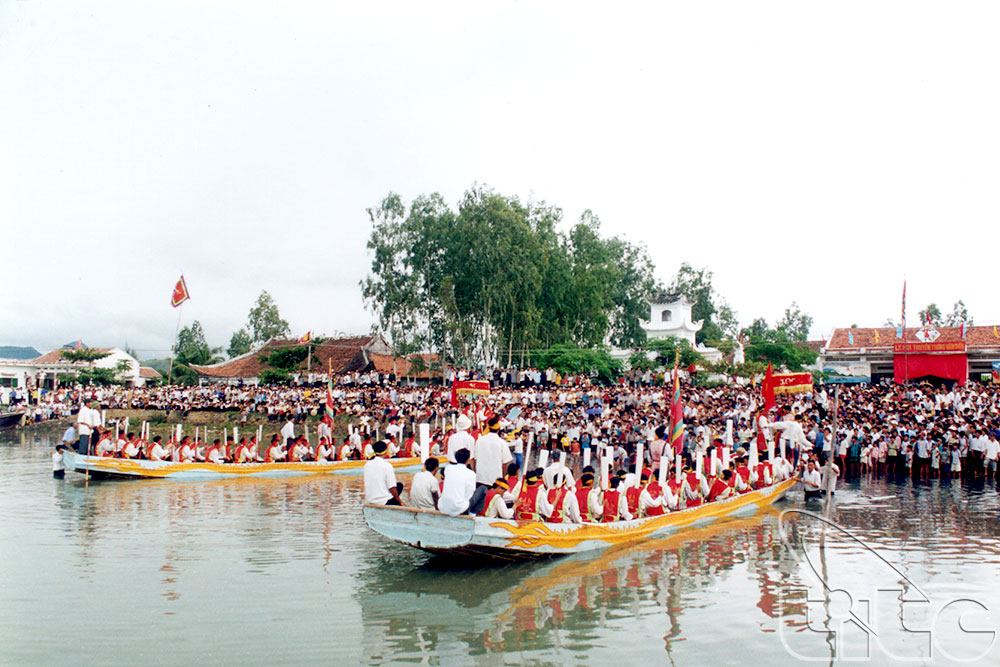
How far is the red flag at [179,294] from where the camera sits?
3200cm

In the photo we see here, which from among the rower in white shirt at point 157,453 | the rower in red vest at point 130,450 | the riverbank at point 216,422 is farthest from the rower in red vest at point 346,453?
the riverbank at point 216,422

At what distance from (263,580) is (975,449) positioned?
18.4 metres

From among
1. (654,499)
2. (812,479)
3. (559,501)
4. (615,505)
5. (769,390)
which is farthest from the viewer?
(769,390)

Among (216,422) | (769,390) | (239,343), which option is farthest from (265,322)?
(769,390)

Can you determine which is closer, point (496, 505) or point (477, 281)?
point (496, 505)

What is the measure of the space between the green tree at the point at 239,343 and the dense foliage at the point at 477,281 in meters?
29.1

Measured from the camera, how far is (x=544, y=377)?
111ft

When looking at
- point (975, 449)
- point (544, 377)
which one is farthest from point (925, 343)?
point (544, 377)

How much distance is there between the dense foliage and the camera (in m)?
34.9

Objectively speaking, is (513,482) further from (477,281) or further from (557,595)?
(477,281)

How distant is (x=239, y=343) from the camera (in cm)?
6284

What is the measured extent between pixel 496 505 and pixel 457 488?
2.12 feet

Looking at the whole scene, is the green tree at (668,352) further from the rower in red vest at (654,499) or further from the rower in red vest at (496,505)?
the rower in red vest at (496,505)

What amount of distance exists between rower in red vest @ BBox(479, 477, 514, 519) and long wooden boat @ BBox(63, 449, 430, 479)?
1002cm
